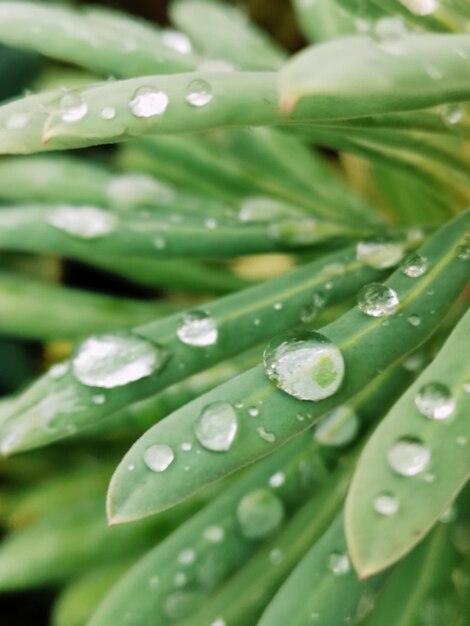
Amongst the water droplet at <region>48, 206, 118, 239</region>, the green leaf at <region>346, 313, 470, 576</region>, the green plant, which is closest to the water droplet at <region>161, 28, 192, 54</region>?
the green plant

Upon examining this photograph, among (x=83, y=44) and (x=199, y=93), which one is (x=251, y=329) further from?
(x=83, y=44)

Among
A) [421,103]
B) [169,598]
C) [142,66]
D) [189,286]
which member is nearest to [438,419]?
[421,103]

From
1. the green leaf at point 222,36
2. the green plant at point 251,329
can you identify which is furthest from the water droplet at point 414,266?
the green leaf at point 222,36

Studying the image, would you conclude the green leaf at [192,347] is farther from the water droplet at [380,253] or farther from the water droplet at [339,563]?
the water droplet at [339,563]

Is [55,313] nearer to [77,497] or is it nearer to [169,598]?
[77,497]

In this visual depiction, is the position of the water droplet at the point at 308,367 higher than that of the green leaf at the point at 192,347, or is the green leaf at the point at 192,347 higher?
the green leaf at the point at 192,347

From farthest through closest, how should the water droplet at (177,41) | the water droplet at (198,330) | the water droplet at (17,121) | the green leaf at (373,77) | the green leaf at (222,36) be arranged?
the green leaf at (222,36) → the water droplet at (177,41) → the water droplet at (198,330) → the water droplet at (17,121) → the green leaf at (373,77)

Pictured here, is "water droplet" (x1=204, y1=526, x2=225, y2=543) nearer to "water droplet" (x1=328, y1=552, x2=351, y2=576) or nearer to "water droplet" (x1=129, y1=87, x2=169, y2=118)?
"water droplet" (x1=328, y1=552, x2=351, y2=576)
